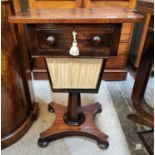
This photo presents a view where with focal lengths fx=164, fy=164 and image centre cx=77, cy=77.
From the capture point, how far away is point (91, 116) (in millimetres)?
1248

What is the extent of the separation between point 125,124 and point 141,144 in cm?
20

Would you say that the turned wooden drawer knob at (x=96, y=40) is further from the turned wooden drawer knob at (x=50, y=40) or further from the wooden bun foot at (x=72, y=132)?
the wooden bun foot at (x=72, y=132)

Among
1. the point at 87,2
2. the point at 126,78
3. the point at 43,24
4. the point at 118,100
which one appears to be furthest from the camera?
the point at 126,78

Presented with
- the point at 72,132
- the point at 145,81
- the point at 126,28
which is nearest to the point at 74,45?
the point at 145,81

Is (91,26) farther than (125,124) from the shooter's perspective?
No

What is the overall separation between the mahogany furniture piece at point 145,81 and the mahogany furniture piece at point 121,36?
0.62 metres

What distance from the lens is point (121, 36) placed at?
5.18 ft

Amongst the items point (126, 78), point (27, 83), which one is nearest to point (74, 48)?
point (27, 83)

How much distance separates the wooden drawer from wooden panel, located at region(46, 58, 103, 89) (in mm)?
102

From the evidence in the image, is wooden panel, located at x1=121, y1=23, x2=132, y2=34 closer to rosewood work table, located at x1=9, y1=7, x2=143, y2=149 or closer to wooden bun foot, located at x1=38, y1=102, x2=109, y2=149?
rosewood work table, located at x1=9, y1=7, x2=143, y2=149

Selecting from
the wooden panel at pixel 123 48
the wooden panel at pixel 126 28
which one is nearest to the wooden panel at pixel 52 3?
the wooden panel at pixel 126 28

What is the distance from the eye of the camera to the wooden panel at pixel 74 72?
891mm

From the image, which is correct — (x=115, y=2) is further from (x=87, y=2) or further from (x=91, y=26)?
(x=91, y=26)

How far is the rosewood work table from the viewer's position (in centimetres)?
67
